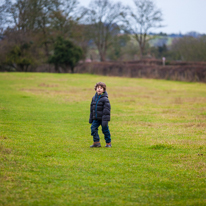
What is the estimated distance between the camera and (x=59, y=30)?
180 ft

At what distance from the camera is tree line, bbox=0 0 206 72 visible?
47.2m

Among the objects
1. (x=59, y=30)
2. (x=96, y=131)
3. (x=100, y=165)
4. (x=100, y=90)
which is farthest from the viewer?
(x=59, y=30)

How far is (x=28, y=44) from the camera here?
4750 centimetres

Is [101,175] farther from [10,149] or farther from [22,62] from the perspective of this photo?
[22,62]

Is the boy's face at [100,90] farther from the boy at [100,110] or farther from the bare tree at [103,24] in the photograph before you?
the bare tree at [103,24]

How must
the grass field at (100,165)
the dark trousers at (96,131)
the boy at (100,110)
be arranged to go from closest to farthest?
the grass field at (100,165), the boy at (100,110), the dark trousers at (96,131)

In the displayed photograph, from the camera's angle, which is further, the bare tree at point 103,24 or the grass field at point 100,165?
the bare tree at point 103,24

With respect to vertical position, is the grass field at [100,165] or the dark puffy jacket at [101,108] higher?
the dark puffy jacket at [101,108]

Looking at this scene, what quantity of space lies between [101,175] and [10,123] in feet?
20.0

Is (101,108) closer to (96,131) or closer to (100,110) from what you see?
(100,110)

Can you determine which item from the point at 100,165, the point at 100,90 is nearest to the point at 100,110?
the point at 100,90

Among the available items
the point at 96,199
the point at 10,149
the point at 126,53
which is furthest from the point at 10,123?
the point at 126,53

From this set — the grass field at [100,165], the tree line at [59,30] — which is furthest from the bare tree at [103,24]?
the grass field at [100,165]

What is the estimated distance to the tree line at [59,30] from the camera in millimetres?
47250
